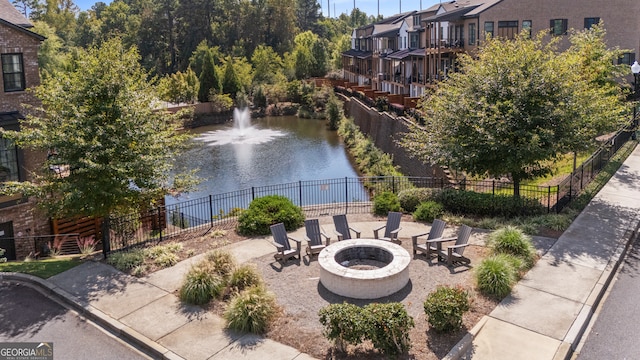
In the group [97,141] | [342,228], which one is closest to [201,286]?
[342,228]

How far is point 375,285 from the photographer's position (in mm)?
12891

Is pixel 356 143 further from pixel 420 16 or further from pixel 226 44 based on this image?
pixel 226 44

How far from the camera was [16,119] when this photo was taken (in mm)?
19766

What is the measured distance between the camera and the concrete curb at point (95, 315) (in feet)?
A: 36.1

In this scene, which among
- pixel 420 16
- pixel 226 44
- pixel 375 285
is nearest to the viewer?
pixel 375 285

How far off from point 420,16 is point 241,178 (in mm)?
30589

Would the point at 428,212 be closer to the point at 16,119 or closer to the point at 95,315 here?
the point at 95,315

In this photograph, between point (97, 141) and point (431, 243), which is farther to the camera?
point (431, 243)

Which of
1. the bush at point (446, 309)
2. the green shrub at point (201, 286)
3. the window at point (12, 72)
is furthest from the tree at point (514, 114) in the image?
the window at point (12, 72)

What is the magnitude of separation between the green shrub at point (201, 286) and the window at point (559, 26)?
124 ft

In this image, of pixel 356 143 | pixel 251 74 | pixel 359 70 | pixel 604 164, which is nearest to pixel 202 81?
pixel 251 74

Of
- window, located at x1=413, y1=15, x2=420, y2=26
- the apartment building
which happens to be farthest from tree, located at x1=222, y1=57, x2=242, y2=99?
window, located at x1=413, y1=15, x2=420, y2=26

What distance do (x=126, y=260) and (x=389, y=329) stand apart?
8.85 meters

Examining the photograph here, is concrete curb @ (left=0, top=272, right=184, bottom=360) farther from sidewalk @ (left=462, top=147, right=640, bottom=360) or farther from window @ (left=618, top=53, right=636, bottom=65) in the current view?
window @ (left=618, top=53, right=636, bottom=65)
